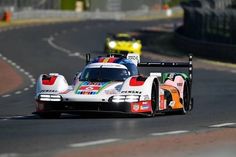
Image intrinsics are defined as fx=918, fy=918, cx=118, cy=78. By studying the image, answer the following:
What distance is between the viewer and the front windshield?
19.0m

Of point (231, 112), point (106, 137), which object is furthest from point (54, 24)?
point (106, 137)

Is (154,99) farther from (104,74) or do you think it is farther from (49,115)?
(49,115)

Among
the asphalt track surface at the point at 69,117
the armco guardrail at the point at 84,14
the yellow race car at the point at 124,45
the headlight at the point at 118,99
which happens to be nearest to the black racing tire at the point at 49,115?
the asphalt track surface at the point at 69,117

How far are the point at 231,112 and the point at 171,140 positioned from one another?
26.1 ft

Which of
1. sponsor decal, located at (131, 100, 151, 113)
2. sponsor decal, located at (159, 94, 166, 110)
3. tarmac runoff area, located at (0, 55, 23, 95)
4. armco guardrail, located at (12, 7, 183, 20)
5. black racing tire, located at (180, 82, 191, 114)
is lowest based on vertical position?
armco guardrail, located at (12, 7, 183, 20)

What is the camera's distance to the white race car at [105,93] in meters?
17.7

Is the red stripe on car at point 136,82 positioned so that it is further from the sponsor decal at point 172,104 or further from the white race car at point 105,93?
the sponsor decal at point 172,104

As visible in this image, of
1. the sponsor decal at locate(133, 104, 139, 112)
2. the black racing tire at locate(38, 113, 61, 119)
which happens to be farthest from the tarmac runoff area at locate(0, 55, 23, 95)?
the sponsor decal at locate(133, 104, 139, 112)

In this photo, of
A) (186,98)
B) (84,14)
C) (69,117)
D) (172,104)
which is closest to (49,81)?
(69,117)

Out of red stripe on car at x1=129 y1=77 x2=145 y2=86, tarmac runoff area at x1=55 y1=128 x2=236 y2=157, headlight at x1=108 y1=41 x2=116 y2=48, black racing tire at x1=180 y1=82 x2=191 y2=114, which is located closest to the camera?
tarmac runoff area at x1=55 y1=128 x2=236 y2=157

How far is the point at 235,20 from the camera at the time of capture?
47125 mm

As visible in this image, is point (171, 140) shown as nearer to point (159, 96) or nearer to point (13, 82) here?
point (159, 96)

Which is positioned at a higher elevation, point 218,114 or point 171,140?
point 171,140

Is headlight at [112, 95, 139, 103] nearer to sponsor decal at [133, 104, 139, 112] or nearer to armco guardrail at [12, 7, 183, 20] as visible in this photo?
sponsor decal at [133, 104, 139, 112]
